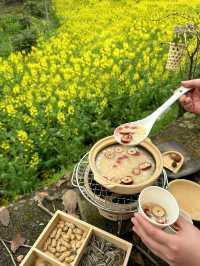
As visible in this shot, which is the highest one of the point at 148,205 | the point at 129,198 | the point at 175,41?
the point at 175,41

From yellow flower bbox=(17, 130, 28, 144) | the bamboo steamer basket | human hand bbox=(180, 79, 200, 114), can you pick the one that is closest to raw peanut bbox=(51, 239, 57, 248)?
the bamboo steamer basket

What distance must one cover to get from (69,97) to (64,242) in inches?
105

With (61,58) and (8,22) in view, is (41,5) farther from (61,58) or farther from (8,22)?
(61,58)

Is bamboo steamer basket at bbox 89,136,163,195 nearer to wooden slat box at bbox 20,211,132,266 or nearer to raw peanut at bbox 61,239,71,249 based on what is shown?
wooden slat box at bbox 20,211,132,266

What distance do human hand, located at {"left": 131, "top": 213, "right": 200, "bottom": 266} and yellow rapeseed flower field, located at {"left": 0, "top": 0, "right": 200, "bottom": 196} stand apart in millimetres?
2162

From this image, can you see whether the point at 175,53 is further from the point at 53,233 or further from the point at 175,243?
the point at 175,243

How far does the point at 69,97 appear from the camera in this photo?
4.70 m

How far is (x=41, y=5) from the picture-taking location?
32.8ft

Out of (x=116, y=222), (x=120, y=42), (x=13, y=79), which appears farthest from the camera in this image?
(x=120, y=42)

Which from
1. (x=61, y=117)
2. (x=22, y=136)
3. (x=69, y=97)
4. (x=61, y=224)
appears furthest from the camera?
(x=69, y=97)

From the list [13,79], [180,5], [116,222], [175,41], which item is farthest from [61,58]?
[180,5]

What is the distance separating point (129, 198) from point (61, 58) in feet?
14.7

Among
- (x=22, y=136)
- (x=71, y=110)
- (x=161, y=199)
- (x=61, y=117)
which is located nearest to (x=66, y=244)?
(x=161, y=199)

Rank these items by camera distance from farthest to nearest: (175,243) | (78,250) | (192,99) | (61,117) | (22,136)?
(61,117)
(22,136)
(192,99)
(78,250)
(175,243)
